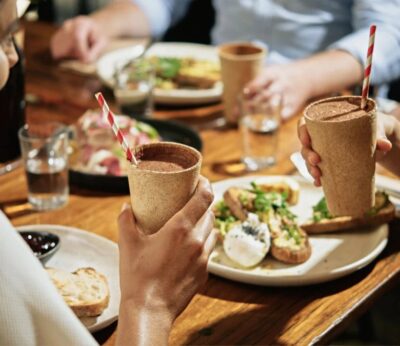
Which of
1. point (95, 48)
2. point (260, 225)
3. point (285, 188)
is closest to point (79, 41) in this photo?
point (95, 48)

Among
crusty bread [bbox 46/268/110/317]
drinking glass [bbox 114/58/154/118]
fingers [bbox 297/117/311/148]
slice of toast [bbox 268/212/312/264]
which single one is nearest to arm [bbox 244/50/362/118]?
drinking glass [bbox 114/58/154/118]

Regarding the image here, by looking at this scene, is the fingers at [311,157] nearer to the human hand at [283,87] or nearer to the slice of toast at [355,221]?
the slice of toast at [355,221]

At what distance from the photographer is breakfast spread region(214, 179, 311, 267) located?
64.2 inches

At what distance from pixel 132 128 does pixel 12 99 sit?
35 cm

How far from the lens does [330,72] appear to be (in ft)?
8.68

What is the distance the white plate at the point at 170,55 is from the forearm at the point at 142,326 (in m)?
1.41

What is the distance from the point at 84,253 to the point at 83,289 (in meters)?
0.21

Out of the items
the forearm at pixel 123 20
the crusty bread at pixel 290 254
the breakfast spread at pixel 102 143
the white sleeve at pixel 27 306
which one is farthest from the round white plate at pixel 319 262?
the forearm at pixel 123 20

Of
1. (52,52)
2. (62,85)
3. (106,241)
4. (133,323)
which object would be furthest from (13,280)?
(52,52)

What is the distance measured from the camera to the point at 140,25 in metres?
3.39

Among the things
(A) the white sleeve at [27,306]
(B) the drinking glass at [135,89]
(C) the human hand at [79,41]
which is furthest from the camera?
(C) the human hand at [79,41]

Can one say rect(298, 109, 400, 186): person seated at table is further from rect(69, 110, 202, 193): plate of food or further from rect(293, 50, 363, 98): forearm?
rect(293, 50, 363, 98): forearm

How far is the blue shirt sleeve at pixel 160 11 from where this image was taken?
3.44m

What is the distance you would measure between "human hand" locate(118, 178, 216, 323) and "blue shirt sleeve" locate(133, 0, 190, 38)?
7.52ft
